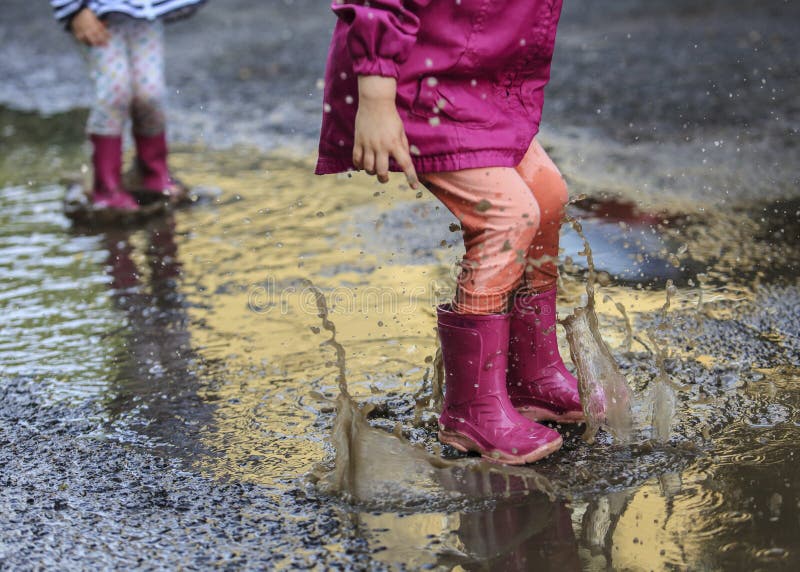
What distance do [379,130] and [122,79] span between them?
2642mm

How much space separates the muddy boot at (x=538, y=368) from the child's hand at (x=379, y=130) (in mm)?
512

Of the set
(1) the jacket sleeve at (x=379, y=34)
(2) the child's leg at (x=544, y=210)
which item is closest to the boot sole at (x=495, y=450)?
(2) the child's leg at (x=544, y=210)

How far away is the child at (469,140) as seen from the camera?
2.26 m

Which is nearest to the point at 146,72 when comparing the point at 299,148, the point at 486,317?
the point at 299,148

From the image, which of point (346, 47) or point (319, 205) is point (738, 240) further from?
point (346, 47)

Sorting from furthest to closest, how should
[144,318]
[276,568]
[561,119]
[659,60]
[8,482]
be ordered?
[659,60] → [561,119] → [144,318] → [8,482] → [276,568]

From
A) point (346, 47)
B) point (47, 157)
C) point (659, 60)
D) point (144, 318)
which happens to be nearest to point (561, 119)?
point (659, 60)

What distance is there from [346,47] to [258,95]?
520 centimetres

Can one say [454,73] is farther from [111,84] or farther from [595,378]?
[111,84]

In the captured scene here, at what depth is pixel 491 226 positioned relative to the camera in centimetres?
238

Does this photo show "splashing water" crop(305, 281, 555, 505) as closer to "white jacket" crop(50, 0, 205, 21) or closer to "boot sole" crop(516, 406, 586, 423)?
"boot sole" crop(516, 406, 586, 423)

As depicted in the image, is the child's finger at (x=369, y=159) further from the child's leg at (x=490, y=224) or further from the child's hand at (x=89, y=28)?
the child's hand at (x=89, y=28)

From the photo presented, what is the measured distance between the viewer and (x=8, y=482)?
2410 millimetres

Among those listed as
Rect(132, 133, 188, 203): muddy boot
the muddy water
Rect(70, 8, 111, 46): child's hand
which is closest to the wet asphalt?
the muddy water
